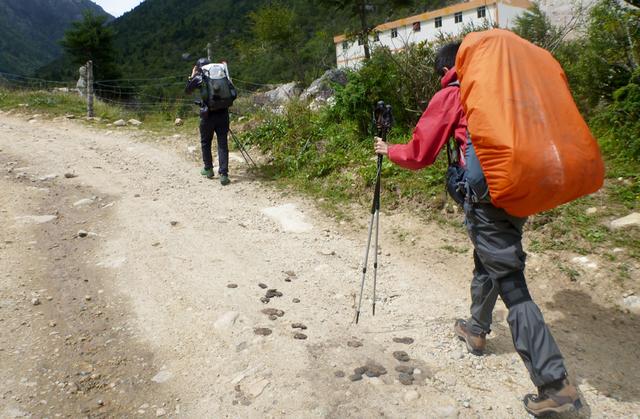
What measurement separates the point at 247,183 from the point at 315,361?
16.2 ft

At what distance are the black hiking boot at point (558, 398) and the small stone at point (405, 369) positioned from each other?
0.78 metres

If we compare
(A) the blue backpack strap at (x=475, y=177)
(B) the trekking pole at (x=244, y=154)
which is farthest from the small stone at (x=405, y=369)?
(B) the trekking pole at (x=244, y=154)

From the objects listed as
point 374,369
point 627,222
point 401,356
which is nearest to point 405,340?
point 401,356

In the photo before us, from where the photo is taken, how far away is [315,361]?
10.6ft

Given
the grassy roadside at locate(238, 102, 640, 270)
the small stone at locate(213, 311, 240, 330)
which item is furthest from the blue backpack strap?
the grassy roadside at locate(238, 102, 640, 270)

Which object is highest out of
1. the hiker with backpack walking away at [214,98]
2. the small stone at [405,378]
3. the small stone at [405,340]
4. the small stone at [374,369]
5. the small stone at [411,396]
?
the hiker with backpack walking away at [214,98]

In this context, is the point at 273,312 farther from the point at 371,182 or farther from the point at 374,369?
the point at 371,182

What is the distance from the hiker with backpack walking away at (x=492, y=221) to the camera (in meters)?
2.57

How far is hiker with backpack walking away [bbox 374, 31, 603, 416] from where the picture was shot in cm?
257

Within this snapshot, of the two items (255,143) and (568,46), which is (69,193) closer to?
(255,143)

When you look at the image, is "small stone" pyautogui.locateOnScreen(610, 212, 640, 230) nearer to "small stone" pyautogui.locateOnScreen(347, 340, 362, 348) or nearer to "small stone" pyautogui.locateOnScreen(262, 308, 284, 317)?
"small stone" pyautogui.locateOnScreen(347, 340, 362, 348)

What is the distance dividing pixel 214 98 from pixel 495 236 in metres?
5.75

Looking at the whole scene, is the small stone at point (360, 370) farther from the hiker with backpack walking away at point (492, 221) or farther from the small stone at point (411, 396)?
the hiker with backpack walking away at point (492, 221)

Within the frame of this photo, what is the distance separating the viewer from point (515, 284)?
2754mm
